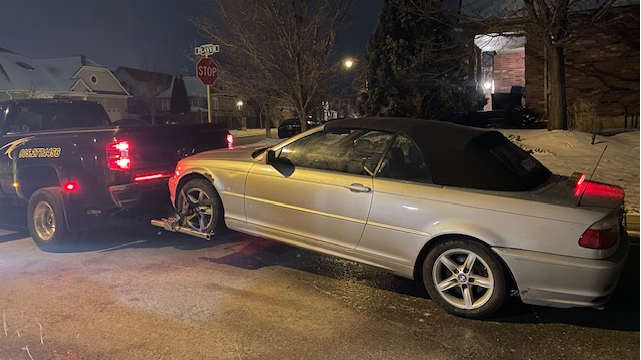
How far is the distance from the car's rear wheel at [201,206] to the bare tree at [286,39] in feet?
29.9

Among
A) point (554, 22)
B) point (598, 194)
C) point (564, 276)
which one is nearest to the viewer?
point (564, 276)

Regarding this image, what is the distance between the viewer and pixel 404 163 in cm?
451

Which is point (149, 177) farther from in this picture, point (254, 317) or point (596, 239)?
point (596, 239)

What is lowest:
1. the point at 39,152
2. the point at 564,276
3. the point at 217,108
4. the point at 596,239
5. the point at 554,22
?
the point at 564,276

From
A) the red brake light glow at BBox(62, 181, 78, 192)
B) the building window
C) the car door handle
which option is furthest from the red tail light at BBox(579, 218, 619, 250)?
the building window

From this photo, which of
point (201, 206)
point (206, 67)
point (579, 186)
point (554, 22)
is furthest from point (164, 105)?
point (579, 186)

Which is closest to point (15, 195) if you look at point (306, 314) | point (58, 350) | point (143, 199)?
point (143, 199)

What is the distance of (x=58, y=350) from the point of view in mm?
3676

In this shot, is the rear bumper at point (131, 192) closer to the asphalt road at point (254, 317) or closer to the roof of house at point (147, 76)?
the asphalt road at point (254, 317)

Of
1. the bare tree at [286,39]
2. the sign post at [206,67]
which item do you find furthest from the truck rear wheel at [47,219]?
the bare tree at [286,39]

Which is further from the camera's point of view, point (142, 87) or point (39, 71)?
point (142, 87)

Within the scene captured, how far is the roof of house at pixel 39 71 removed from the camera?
123ft

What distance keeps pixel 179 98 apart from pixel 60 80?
62.0ft

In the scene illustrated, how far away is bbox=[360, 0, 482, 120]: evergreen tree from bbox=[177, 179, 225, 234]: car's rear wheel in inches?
426
